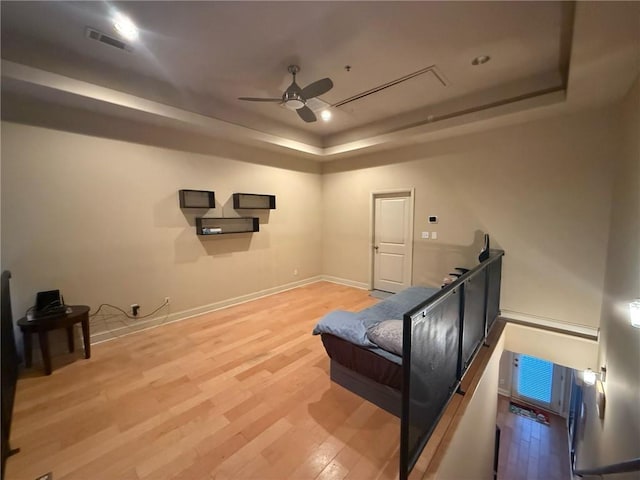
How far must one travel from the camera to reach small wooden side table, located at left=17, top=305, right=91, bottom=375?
8.29 feet

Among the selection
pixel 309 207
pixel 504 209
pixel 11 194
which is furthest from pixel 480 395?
pixel 11 194

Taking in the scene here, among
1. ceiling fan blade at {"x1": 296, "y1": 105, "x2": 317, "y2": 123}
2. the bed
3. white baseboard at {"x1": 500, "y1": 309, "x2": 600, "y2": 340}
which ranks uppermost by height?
ceiling fan blade at {"x1": 296, "y1": 105, "x2": 317, "y2": 123}

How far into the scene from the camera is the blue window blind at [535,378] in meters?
6.04

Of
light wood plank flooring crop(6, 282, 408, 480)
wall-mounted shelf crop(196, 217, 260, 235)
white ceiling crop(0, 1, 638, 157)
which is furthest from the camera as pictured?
wall-mounted shelf crop(196, 217, 260, 235)

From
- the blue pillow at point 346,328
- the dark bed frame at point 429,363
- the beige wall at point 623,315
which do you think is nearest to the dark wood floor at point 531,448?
the beige wall at point 623,315

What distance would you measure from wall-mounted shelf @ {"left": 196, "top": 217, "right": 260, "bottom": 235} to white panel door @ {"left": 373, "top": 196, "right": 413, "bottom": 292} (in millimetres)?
2515

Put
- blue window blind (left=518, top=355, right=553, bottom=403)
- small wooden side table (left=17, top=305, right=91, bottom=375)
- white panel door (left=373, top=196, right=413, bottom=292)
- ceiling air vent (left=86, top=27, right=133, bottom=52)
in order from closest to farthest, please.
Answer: ceiling air vent (left=86, top=27, right=133, bottom=52)
small wooden side table (left=17, top=305, right=91, bottom=375)
white panel door (left=373, top=196, right=413, bottom=292)
blue window blind (left=518, top=355, right=553, bottom=403)

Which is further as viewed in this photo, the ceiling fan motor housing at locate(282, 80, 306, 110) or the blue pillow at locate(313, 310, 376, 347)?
the ceiling fan motor housing at locate(282, 80, 306, 110)

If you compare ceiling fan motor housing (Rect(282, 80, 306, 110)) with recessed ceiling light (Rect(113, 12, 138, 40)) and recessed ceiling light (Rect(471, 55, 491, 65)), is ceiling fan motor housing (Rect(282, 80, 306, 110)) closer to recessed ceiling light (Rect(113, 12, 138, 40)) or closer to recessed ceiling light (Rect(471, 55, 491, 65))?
recessed ceiling light (Rect(113, 12, 138, 40))

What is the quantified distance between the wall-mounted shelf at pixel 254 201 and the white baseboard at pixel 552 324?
433 cm

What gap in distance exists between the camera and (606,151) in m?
3.13

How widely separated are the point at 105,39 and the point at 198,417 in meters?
3.55

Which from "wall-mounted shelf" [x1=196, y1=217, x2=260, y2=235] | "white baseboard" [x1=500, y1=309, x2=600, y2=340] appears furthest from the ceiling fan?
A: "white baseboard" [x1=500, y1=309, x2=600, y2=340]

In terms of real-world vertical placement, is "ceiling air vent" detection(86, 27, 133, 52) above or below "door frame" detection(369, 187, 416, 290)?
above
